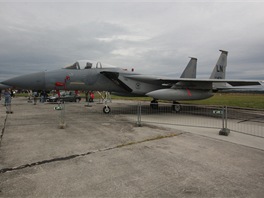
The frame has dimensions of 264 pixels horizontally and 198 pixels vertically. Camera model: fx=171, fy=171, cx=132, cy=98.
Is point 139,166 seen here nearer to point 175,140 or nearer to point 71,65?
point 175,140

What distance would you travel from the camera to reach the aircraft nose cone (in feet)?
24.3

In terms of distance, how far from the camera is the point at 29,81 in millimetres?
7570

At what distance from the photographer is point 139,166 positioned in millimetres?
3209

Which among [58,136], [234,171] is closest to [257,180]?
[234,171]

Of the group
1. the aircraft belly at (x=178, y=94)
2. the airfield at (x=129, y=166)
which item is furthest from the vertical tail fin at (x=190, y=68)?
the airfield at (x=129, y=166)

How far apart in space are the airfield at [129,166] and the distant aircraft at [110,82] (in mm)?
3024

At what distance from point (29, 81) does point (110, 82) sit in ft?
13.1

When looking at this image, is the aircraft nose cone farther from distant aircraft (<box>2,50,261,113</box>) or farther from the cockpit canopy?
the cockpit canopy

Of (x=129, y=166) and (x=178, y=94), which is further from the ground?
(x=178, y=94)

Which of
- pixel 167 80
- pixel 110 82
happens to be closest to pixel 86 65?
pixel 110 82

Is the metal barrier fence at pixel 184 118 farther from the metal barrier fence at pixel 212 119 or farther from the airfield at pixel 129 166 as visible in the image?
the airfield at pixel 129 166

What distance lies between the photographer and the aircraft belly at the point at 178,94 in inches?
363

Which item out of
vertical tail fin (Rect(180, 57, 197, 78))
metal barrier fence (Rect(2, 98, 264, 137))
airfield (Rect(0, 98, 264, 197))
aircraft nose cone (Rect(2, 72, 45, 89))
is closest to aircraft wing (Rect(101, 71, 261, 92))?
metal barrier fence (Rect(2, 98, 264, 137))

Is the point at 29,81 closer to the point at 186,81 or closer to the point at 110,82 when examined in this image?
the point at 110,82
